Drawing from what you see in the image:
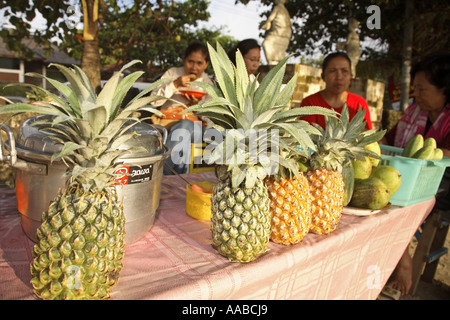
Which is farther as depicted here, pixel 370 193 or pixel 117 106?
pixel 370 193

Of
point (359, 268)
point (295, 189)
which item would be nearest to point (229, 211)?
point (295, 189)

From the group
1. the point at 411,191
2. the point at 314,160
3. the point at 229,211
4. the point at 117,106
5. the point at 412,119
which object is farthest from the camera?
the point at 412,119

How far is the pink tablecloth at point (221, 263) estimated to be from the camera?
3.20 ft

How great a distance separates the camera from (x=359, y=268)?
180 centimetres

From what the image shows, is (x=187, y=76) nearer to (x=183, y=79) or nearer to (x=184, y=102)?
(x=183, y=79)

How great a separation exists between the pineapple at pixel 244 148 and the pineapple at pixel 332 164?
0.37 metres

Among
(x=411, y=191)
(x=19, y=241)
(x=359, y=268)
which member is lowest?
(x=359, y=268)

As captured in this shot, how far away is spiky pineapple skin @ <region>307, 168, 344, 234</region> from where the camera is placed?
143 cm

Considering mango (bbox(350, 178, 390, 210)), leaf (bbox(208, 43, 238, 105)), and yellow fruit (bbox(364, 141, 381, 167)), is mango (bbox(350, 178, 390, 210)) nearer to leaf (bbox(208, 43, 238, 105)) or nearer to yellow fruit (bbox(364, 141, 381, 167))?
yellow fruit (bbox(364, 141, 381, 167))

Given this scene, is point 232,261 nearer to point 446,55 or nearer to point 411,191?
point 411,191

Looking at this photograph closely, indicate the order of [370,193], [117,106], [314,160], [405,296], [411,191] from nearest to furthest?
[117,106], [314,160], [370,193], [411,191], [405,296]

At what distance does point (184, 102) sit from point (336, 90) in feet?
6.07

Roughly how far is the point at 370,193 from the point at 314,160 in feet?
1.40

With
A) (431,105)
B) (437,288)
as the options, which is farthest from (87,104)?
(437,288)
